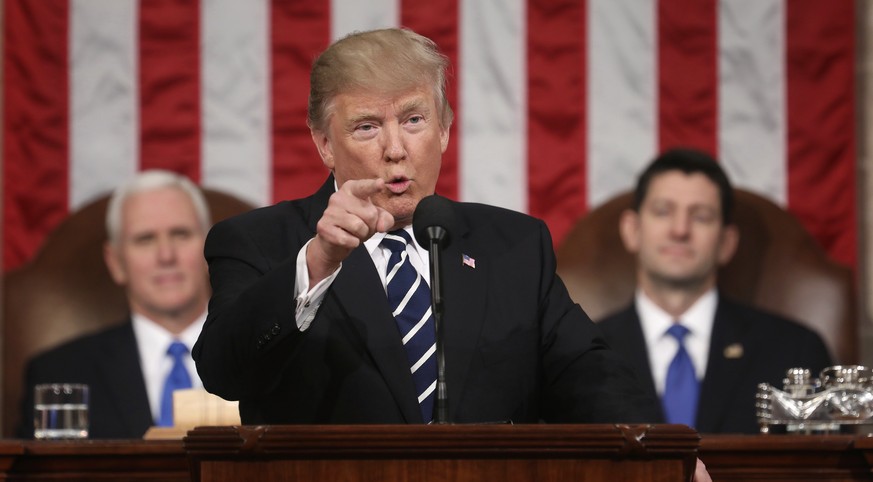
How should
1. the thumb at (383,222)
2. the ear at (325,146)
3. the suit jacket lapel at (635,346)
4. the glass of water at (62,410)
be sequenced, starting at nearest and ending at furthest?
1. the thumb at (383,222)
2. the ear at (325,146)
3. the glass of water at (62,410)
4. the suit jacket lapel at (635,346)

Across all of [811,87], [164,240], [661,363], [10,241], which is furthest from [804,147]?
[10,241]

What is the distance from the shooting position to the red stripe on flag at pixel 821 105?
5.62 m

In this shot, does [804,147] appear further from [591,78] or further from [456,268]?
[456,268]

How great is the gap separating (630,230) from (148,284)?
1847 millimetres

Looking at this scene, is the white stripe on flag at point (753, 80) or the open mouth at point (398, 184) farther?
the white stripe on flag at point (753, 80)

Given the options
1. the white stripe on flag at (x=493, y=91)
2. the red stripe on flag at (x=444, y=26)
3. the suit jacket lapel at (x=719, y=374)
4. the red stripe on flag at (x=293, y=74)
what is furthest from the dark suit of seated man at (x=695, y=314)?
the red stripe on flag at (x=293, y=74)

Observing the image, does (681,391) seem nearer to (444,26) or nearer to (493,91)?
(493,91)

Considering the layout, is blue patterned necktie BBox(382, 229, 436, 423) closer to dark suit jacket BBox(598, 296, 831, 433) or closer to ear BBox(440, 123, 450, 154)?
ear BBox(440, 123, 450, 154)

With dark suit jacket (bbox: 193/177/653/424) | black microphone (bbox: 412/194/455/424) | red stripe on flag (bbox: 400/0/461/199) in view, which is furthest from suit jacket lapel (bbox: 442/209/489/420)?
red stripe on flag (bbox: 400/0/461/199)

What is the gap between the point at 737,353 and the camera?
5.27 metres

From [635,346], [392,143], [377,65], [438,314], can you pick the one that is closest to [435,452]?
[438,314]

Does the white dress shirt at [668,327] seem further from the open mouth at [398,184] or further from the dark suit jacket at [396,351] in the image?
the open mouth at [398,184]

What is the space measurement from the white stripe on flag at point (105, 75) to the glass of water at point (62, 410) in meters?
1.68

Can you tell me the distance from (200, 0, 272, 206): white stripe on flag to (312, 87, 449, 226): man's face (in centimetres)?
293
